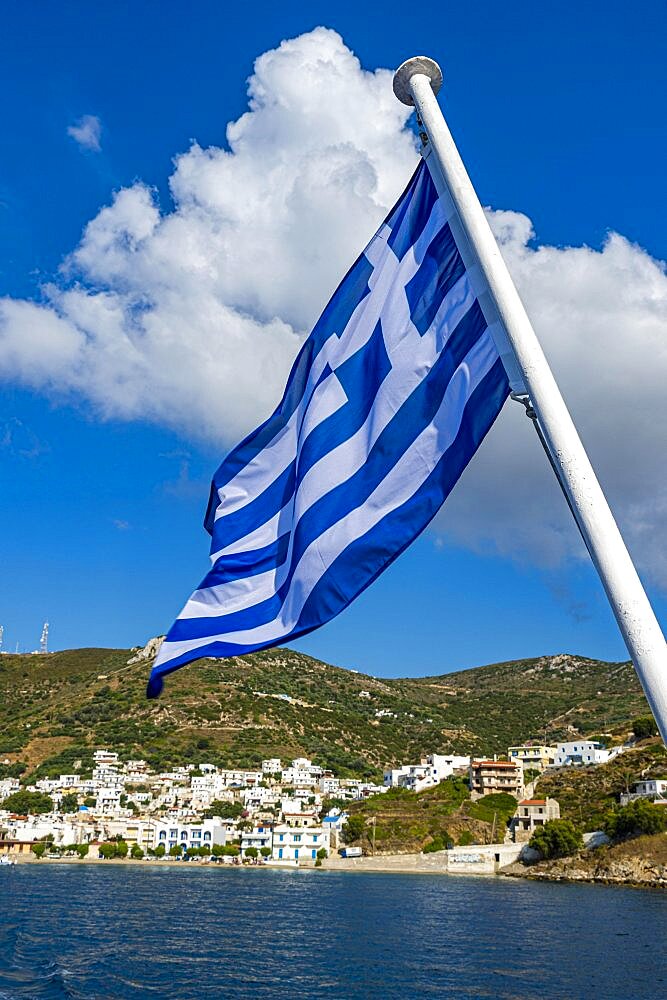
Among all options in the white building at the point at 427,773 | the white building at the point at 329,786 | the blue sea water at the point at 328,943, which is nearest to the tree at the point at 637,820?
Result: the blue sea water at the point at 328,943

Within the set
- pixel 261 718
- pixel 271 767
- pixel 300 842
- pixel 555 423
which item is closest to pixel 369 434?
pixel 555 423

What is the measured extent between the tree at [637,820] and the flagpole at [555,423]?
87.9 meters

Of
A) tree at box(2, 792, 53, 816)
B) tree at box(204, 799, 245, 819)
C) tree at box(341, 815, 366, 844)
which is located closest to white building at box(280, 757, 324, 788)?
tree at box(204, 799, 245, 819)

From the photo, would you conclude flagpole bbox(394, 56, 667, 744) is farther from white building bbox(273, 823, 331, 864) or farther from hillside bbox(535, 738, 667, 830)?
white building bbox(273, 823, 331, 864)

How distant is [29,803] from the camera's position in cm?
12719

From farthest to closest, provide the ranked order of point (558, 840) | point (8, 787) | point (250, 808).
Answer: point (8, 787) → point (250, 808) → point (558, 840)

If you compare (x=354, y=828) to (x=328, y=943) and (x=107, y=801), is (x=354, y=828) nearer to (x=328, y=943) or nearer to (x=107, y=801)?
(x=107, y=801)

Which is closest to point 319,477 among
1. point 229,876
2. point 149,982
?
point 149,982

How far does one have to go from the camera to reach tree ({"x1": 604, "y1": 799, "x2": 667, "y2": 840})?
83375mm

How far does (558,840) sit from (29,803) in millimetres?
74087

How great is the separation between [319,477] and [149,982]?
28836 millimetres

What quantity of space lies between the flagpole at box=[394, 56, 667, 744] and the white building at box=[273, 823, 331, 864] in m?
118

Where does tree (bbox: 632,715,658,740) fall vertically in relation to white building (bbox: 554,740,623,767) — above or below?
above

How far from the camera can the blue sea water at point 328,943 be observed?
3017cm
